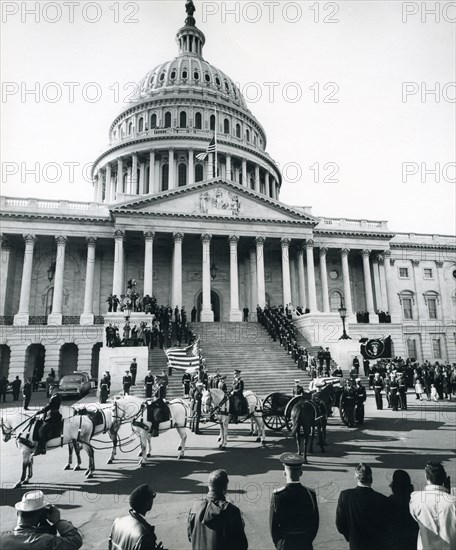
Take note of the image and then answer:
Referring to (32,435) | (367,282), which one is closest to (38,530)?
(32,435)

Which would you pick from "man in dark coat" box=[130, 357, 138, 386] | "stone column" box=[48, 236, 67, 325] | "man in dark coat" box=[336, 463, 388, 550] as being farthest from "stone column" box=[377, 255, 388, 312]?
"man in dark coat" box=[336, 463, 388, 550]

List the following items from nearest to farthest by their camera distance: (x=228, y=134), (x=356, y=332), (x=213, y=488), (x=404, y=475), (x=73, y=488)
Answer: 1. (x=213, y=488)
2. (x=404, y=475)
3. (x=73, y=488)
4. (x=356, y=332)
5. (x=228, y=134)

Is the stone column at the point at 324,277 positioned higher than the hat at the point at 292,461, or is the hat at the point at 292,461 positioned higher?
the stone column at the point at 324,277

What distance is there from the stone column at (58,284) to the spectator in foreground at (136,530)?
3633 cm

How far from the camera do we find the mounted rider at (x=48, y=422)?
30.3ft

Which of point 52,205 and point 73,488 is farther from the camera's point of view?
point 52,205

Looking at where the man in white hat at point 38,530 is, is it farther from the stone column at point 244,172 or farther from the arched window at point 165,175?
the stone column at point 244,172

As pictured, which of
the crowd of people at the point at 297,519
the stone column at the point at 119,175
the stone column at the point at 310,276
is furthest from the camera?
the stone column at the point at 119,175

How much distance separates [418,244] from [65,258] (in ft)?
137

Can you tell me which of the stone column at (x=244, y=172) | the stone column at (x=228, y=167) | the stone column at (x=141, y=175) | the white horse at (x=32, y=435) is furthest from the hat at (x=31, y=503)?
the stone column at (x=244, y=172)

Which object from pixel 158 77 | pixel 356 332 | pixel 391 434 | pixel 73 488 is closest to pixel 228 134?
pixel 158 77

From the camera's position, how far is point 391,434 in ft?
46.1

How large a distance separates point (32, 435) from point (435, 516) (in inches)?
324

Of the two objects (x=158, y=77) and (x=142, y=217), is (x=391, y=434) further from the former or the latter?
(x=158, y=77)
